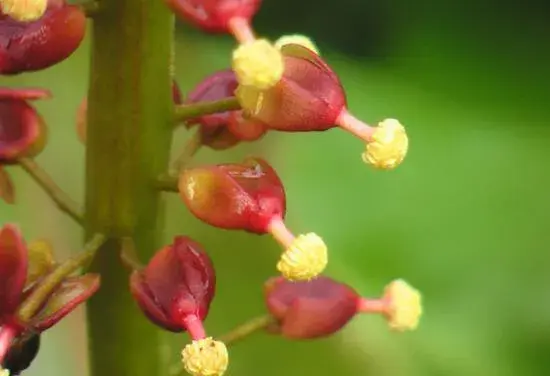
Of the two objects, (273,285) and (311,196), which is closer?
(273,285)

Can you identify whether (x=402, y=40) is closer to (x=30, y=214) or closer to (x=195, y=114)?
(x=30, y=214)

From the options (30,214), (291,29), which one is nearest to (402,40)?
(291,29)

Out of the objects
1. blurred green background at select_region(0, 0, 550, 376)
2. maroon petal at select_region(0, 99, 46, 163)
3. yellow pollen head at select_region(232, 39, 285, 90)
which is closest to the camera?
yellow pollen head at select_region(232, 39, 285, 90)

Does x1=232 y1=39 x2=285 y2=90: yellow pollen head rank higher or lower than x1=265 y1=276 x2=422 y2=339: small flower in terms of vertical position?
higher

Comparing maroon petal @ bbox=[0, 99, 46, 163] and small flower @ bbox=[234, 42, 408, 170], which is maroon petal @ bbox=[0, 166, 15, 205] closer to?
maroon petal @ bbox=[0, 99, 46, 163]

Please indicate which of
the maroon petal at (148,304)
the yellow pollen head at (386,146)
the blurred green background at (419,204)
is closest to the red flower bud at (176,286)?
the maroon petal at (148,304)

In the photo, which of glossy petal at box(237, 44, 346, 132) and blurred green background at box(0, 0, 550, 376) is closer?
glossy petal at box(237, 44, 346, 132)

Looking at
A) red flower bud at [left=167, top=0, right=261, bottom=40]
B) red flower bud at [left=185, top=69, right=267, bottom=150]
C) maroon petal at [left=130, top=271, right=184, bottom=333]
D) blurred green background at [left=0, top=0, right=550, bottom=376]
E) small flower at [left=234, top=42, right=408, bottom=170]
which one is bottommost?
blurred green background at [left=0, top=0, right=550, bottom=376]

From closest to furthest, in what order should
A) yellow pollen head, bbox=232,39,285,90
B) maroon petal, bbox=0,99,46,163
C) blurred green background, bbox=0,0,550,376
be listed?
yellow pollen head, bbox=232,39,285,90, maroon petal, bbox=0,99,46,163, blurred green background, bbox=0,0,550,376

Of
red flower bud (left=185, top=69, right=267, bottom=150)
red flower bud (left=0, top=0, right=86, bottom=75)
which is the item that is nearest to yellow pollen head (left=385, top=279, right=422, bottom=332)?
red flower bud (left=185, top=69, right=267, bottom=150)
